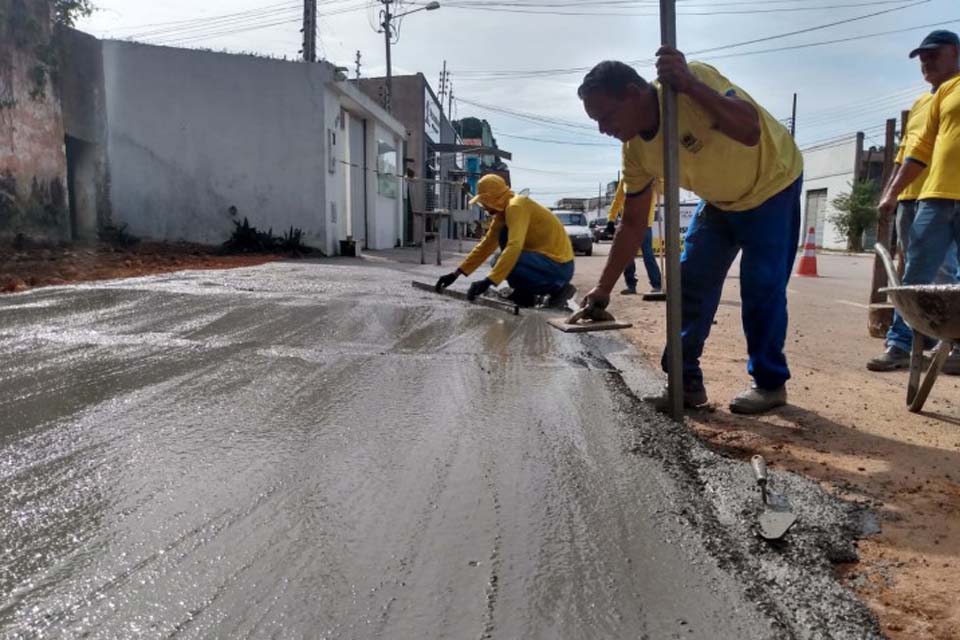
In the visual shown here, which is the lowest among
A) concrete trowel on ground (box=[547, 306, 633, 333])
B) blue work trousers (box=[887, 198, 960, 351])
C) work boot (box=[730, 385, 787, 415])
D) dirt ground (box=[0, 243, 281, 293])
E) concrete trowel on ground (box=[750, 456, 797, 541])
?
concrete trowel on ground (box=[750, 456, 797, 541])

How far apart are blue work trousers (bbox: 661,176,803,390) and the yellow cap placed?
283 centimetres

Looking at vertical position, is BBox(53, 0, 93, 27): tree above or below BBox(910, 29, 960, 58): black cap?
above

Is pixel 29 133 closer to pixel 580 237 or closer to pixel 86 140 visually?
pixel 86 140

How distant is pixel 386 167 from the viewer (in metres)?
19.1

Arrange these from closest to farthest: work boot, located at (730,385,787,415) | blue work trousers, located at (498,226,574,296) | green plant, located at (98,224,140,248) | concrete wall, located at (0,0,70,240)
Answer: work boot, located at (730,385,787,415) < blue work trousers, located at (498,226,574,296) < concrete wall, located at (0,0,70,240) < green plant, located at (98,224,140,248)

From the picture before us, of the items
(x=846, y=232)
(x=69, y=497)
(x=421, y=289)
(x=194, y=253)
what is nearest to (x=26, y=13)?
(x=194, y=253)

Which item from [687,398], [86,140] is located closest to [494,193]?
[687,398]

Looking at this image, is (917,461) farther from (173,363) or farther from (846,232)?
(846,232)

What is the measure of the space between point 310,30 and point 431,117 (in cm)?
1484

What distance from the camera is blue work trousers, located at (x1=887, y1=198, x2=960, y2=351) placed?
3.35 meters

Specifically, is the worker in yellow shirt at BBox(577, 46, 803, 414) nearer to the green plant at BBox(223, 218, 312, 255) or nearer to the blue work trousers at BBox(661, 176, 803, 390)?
the blue work trousers at BBox(661, 176, 803, 390)

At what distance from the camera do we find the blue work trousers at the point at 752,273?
107 inches

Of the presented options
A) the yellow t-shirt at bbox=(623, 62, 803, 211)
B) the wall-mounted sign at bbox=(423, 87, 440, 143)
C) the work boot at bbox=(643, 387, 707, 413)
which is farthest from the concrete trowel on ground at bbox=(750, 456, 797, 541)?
the wall-mounted sign at bbox=(423, 87, 440, 143)

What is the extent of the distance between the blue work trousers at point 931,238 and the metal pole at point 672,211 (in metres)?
1.71
